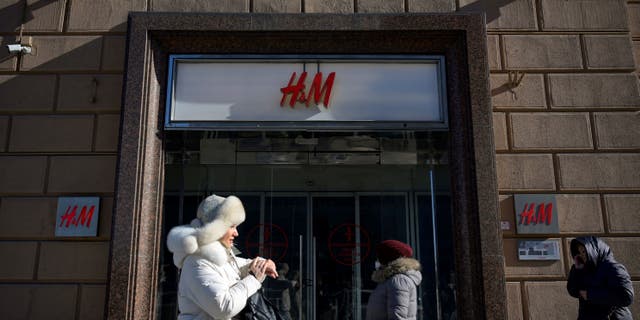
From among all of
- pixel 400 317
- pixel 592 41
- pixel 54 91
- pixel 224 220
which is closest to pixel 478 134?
pixel 592 41

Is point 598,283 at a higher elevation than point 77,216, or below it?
below

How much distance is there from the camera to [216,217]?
340cm

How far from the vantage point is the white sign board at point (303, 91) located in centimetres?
634

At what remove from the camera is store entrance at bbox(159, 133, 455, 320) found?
6594 mm

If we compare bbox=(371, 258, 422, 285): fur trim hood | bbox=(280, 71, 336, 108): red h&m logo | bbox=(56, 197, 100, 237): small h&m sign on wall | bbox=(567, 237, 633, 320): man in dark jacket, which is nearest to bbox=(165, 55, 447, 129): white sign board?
bbox=(280, 71, 336, 108): red h&m logo

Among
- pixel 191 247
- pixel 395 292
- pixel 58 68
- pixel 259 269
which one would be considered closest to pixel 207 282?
pixel 191 247

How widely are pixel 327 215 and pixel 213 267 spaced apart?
4.81 m

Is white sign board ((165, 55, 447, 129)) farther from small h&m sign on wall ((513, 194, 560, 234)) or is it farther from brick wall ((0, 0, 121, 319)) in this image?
small h&m sign on wall ((513, 194, 560, 234))

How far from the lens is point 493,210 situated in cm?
577

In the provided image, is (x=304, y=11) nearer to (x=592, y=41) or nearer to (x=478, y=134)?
(x=478, y=134)

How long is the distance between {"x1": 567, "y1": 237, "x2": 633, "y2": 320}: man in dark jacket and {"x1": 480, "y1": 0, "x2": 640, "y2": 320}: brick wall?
99 cm

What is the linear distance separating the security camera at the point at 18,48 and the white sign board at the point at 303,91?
64.0 inches

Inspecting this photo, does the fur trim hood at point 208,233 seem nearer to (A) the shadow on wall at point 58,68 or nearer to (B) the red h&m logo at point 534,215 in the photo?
(A) the shadow on wall at point 58,68

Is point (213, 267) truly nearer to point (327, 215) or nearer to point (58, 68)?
point (58, 68)
